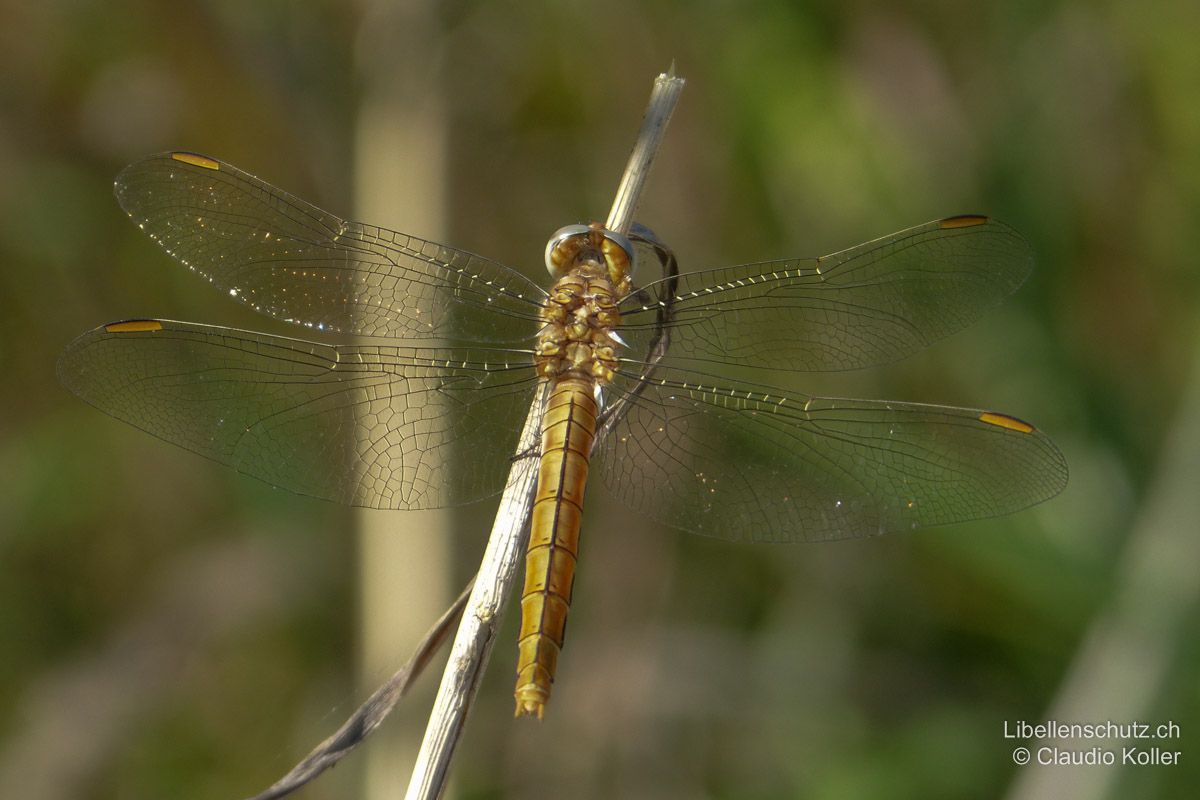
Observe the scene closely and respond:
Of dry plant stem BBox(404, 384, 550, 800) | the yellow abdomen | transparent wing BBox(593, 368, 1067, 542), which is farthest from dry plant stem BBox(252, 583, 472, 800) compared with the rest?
transparent wing BBox(593, 368, 1067, 542)

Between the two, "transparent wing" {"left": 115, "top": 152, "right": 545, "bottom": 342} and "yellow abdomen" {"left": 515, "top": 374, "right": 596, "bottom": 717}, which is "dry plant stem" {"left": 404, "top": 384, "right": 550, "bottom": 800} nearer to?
"yellow abdomen" {"left": 515, "top": 374, "right": 596, "bottom": 717}

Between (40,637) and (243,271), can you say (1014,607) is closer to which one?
(243,271)

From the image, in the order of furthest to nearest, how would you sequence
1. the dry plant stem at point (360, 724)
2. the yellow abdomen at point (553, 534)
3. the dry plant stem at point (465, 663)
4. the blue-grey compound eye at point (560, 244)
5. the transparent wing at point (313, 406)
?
1. the blue-grey compound eye at point (560, 244)
2. the transparent wing at point (313, 406)
3. the yellow abdomen at point (553, 534)
4. the dry plant stem at point (465, 663)
5. the dry plant stem at point (360, 724)

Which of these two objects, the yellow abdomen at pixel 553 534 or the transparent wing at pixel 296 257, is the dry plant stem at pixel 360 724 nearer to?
the yellow abdomen at pixel 553 534

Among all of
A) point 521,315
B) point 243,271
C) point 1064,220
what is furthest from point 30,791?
point 1064,220

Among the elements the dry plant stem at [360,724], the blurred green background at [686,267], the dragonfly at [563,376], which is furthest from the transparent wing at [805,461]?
the blurred green background at [686,267]

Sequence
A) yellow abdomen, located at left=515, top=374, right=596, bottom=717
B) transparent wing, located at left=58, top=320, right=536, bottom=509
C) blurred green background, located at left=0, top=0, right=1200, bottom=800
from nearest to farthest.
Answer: yellow abdomen, located at left=515, top=374, right=596, bottom=717 → transparent wing, located at left=58, top=320, right=536, bottom=509 → blurred green background, located at left=0, top=0, right=1200, bottom=800
